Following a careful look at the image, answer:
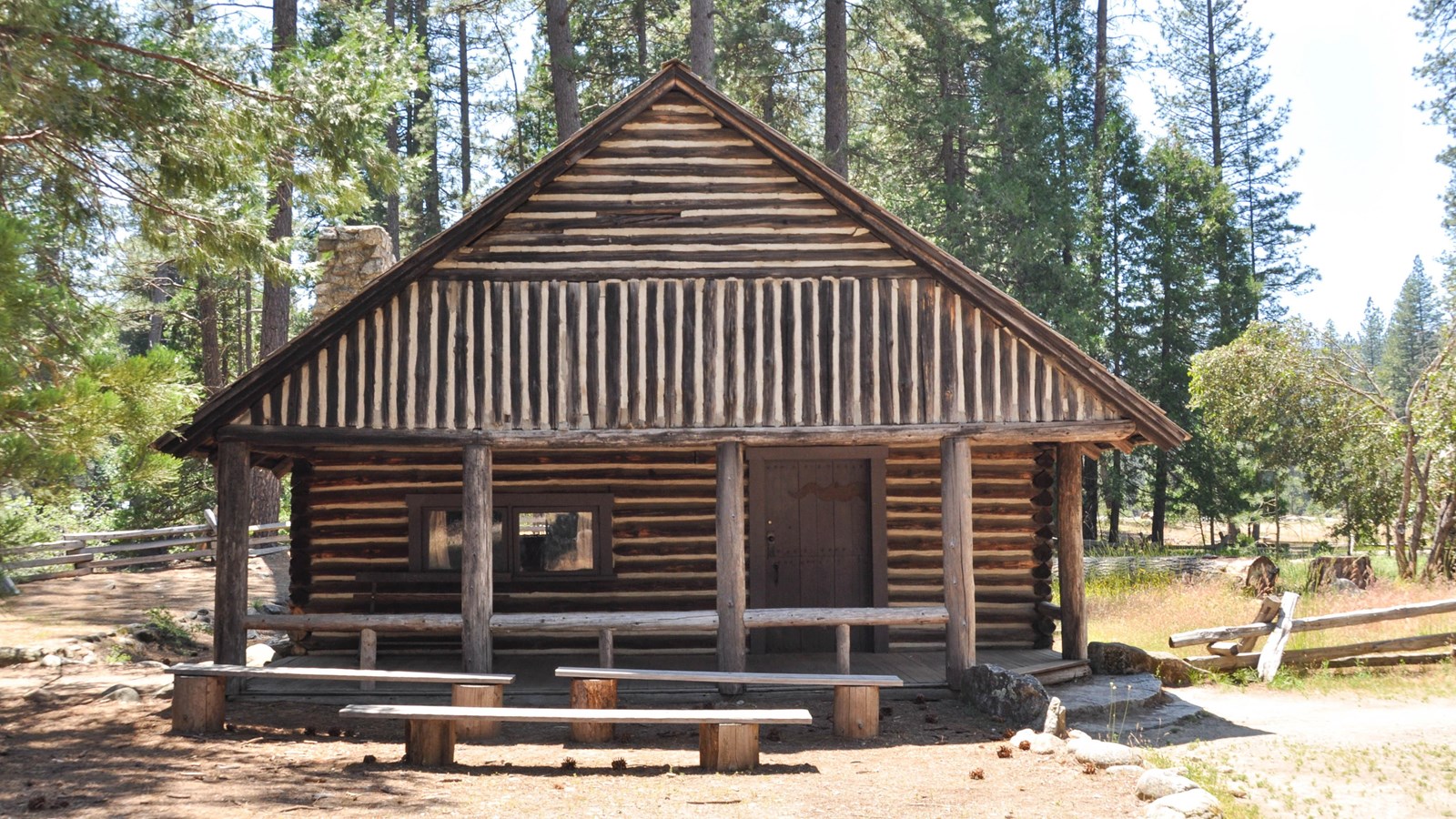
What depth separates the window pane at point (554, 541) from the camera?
1485 centimetres

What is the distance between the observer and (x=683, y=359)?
1255 centimetres

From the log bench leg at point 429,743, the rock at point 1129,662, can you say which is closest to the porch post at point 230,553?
the log bench leg at point 429,743

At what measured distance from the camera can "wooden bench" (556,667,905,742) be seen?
10.6 metres

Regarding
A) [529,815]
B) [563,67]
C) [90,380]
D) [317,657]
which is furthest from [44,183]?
[563,67]

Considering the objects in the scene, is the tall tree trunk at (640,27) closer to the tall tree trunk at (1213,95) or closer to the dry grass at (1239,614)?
the dry grass at (1239,614)

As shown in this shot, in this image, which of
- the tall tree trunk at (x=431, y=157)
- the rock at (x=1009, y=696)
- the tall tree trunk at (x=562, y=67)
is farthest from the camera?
the tall tree trunk at (x=431, y=157)

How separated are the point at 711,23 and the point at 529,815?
17.9 m

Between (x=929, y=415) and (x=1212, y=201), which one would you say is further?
(x=1212, y=201)

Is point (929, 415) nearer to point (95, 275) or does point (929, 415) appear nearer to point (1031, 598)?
point (1031, 598)

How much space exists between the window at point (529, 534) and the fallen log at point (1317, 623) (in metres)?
7.60

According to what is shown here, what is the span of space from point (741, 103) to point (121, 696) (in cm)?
2130

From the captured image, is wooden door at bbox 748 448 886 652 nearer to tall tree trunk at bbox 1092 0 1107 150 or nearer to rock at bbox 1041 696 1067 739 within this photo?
rock at bbox 1041 696 1067 739

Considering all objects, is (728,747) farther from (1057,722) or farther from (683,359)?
(683,359)

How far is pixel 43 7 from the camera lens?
9.81m
